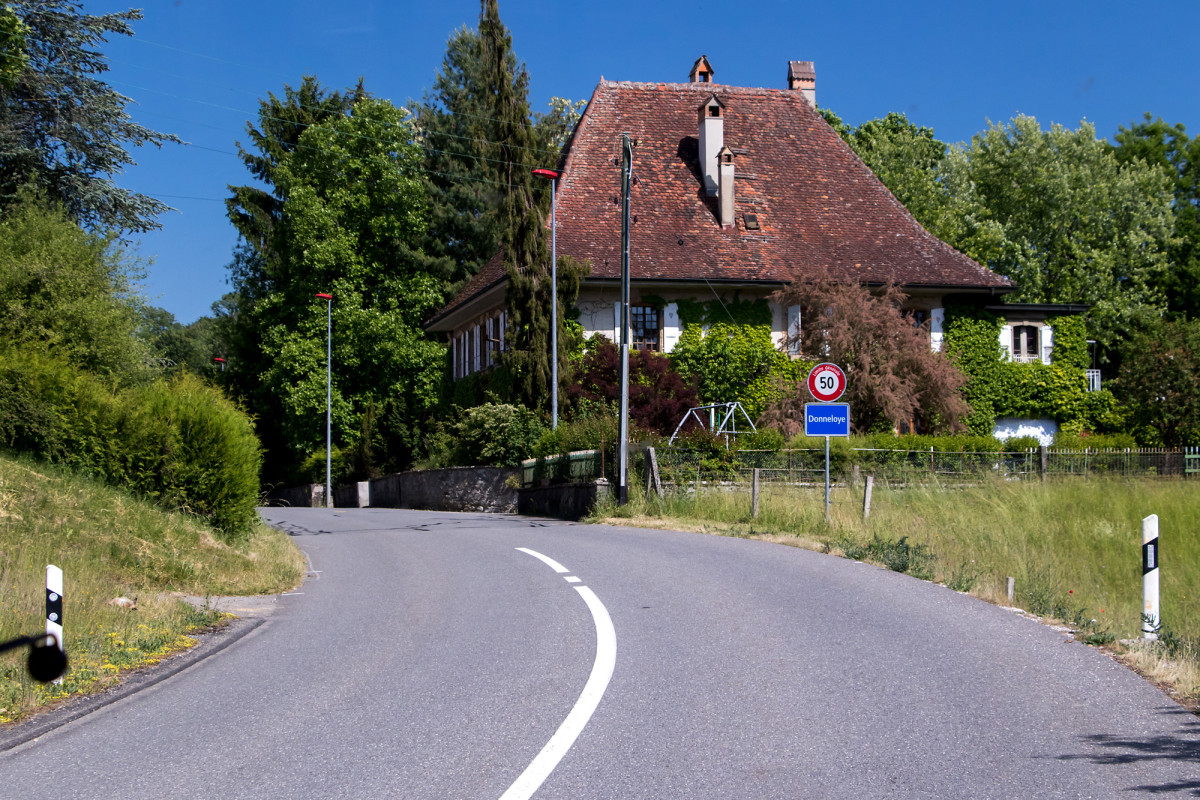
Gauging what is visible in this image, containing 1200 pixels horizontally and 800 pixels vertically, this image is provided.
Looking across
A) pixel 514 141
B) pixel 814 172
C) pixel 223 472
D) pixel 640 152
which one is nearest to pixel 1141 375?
pixel 814 172

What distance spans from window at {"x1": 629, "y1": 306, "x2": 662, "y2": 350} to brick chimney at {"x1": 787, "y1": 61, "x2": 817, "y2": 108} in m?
15.8

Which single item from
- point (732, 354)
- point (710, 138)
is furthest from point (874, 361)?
point (710, 138)

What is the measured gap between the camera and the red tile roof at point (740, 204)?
37.4 meters

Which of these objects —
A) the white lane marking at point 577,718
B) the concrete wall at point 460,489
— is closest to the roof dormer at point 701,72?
the concrete wall at point 460,489

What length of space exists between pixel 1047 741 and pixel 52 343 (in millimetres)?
21400


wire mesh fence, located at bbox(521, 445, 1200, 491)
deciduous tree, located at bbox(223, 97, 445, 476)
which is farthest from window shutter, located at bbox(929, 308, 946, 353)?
deciduous tree, located at bbox(223, 97, 445, 476)

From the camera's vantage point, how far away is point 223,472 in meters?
16.8

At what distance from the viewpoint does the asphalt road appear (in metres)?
5.42

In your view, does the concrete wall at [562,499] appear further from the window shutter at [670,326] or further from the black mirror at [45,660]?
the black mirror at [45,660]

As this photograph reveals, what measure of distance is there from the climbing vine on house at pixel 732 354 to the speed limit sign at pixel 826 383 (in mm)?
16243

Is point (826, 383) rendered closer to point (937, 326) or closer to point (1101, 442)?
point (1101, 442)

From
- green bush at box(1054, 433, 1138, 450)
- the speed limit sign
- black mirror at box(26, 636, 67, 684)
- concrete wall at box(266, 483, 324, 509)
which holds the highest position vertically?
the speed limit sign

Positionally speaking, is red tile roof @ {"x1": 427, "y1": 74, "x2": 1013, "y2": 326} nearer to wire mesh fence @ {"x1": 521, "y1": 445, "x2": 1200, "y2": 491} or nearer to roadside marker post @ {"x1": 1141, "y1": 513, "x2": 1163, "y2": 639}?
wire mesh fence @ {"x1": 521, "y1": 445, "x2": 1200, "y2": 491}

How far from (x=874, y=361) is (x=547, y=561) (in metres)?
19.3
